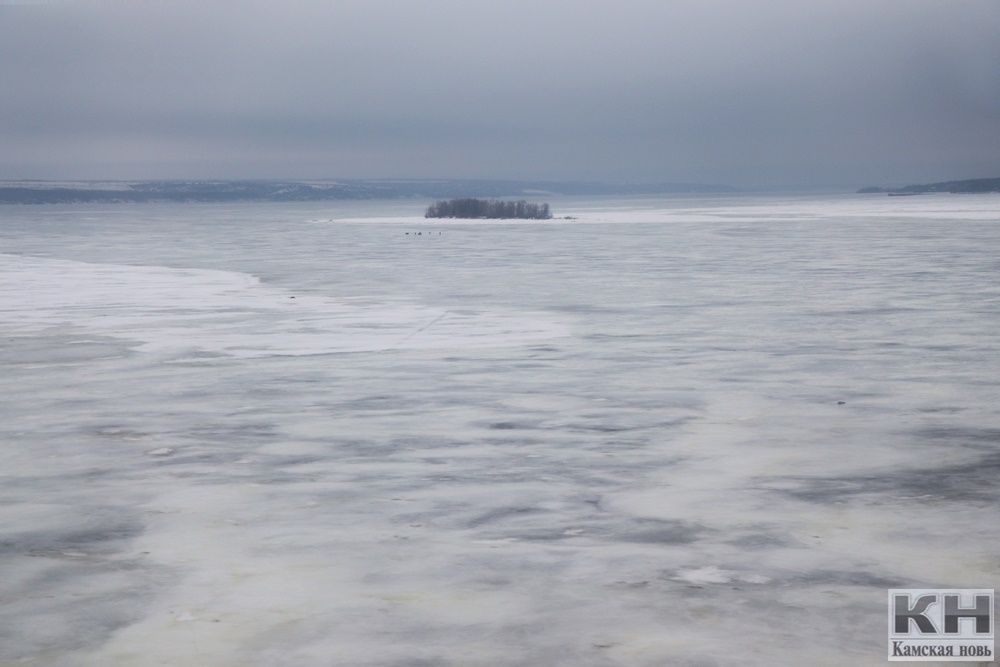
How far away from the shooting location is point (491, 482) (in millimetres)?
7004

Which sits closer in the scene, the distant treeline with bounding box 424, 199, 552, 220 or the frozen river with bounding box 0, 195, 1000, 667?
the frozen river with bounding box 0, 195, 1000, 667

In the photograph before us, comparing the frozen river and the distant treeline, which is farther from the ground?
the distant treeline

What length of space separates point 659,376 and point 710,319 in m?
4.79

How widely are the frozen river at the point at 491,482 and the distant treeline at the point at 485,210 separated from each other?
195 ft

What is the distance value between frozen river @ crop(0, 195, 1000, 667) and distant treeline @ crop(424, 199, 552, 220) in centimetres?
5941

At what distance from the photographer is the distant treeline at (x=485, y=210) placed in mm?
76062

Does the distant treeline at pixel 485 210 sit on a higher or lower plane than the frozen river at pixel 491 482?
higher

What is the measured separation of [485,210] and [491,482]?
7400cm

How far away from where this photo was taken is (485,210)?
80.5 metres

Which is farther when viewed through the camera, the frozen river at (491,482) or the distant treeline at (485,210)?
the distant treeline at (485,210)

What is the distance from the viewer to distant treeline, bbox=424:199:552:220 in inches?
2995

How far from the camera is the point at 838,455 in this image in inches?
301

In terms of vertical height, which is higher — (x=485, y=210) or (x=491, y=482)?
(x=485, y=210)

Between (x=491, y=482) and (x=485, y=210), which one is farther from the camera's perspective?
(x=485, y=210)
